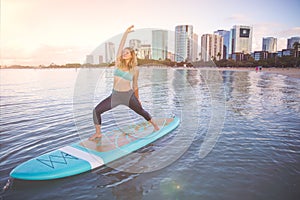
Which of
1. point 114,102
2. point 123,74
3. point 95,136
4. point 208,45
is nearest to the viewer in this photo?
point 123,74

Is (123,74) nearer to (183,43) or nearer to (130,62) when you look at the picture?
(130,62)

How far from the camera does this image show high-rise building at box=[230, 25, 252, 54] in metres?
175

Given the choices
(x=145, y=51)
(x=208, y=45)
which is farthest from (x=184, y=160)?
(x=208, y=45)

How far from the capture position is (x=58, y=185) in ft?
13.9

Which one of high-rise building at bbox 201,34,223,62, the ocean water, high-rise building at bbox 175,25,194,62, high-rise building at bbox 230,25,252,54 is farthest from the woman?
high-rise building at bbox 230,25,252,54

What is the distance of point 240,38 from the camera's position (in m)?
180

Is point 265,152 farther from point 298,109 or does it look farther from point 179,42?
point 298,109

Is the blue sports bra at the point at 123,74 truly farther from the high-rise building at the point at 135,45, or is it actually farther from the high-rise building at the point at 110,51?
the high-rise building at the point at 135,45

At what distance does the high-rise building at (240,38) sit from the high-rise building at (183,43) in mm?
186213

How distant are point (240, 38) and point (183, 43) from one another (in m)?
195

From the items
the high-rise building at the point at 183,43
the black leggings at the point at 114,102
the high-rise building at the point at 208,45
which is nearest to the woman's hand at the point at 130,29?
the high-rise building at the point at 183,43

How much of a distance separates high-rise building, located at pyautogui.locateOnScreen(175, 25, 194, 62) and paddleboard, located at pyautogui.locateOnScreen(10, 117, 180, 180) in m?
2.45

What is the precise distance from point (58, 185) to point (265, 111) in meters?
10.1

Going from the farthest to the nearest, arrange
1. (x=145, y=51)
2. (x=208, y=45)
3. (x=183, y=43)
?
(x=208, y=45), (x=183, y=43), (x=145, y=51)
